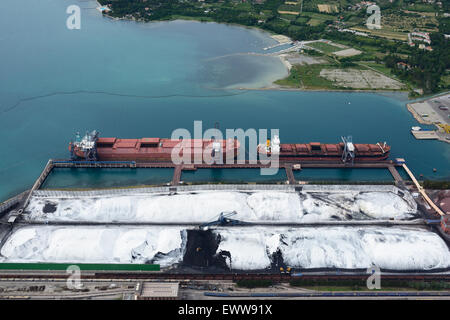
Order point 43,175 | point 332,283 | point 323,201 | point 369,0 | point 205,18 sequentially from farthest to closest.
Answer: point 369,0
point 205,18
point 43,175
point 323,201
point 332,283

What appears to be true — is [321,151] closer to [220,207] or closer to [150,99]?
[220,207]

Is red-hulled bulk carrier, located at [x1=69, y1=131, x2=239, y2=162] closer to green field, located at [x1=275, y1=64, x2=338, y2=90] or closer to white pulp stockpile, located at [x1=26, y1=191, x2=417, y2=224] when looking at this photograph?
white pulp stockpile, located at [x1=26, y1=191, x2=417, y2=224]

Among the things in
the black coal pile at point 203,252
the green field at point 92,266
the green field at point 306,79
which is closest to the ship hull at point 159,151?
the black coal pile at point 203,252

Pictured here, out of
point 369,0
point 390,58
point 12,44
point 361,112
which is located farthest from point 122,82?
point 369,0

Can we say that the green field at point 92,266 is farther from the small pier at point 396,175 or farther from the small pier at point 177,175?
the small pier at point 396,175

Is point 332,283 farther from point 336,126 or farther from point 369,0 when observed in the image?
point 369,0
